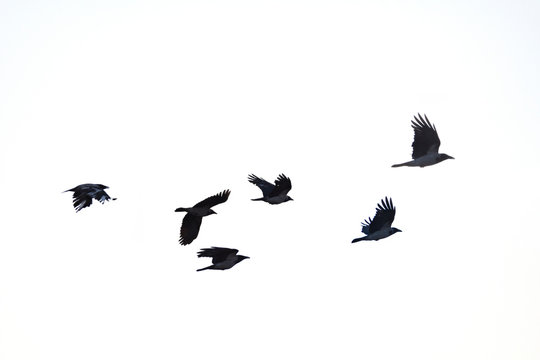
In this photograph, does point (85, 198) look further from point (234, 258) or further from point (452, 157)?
point (452, 157)

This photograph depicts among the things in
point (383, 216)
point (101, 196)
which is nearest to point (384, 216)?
point (383, 216)

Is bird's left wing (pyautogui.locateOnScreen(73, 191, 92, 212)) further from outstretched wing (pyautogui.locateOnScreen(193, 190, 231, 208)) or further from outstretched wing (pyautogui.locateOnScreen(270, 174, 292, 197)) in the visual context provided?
outstretched wing (pyautogui.locateOnScreen(270, 174, 292, 197))

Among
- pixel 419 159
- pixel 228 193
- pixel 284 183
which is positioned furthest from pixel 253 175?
pixel 419 159

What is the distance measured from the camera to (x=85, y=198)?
4047 cm

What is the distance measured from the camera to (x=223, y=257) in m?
43.2

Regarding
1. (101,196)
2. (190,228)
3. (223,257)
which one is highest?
(101,196)

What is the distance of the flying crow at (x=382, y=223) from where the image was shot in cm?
4206

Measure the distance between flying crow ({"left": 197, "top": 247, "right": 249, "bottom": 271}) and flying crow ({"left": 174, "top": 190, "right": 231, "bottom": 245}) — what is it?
0.95 metres

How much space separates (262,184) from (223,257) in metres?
4.23

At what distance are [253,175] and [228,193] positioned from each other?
4.35 meters

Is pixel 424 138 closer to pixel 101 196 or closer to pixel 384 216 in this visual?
pixel 384 216

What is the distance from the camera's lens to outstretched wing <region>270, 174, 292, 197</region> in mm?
45250

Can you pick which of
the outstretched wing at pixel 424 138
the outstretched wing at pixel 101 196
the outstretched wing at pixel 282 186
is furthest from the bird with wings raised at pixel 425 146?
the outstretched wing at pixel 101 196

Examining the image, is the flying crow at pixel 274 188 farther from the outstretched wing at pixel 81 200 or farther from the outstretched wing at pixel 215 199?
the outstretched wing at pixel 81 200
